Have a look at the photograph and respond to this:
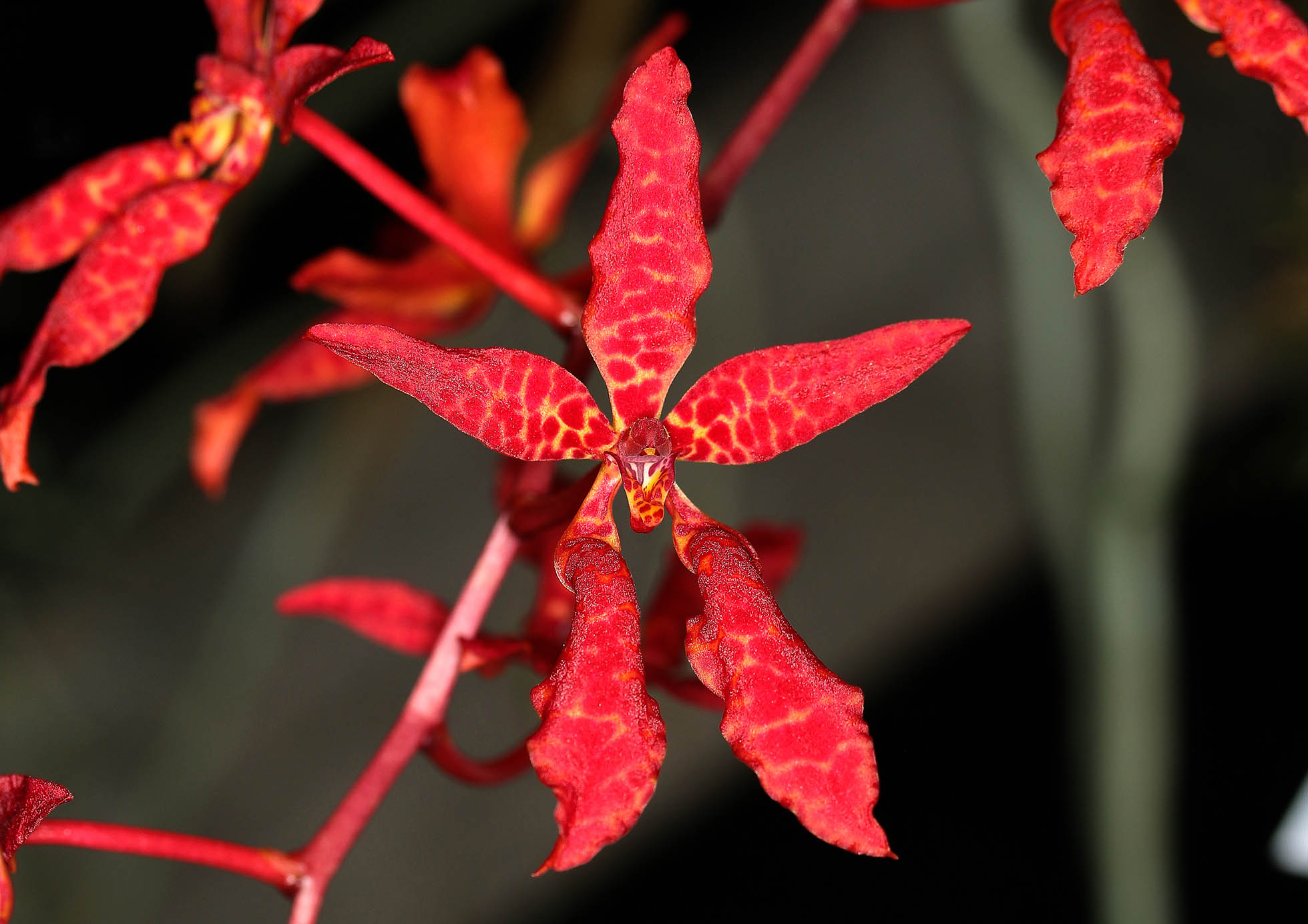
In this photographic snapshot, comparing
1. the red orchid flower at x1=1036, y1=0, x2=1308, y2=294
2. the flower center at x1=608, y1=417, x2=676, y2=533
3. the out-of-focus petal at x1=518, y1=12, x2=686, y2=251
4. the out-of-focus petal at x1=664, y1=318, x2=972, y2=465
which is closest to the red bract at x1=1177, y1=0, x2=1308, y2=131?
the red orchid flower at x1=1036, y1=0, x2=1308, y2=294

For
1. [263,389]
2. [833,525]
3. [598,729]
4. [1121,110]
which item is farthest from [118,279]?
[833,525]

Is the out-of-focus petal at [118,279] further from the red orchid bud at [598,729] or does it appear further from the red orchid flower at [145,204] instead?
the red orchid bud at [598,729]

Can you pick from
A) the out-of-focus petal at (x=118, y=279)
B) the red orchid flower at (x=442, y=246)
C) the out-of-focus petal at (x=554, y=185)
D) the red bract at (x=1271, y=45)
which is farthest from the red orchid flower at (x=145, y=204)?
the red bract at (x=1271, y=45)

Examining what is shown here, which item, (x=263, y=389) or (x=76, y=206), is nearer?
(x=76, y=206)

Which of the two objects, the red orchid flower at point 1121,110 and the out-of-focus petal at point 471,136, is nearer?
the red orchid flower at point 1121,110

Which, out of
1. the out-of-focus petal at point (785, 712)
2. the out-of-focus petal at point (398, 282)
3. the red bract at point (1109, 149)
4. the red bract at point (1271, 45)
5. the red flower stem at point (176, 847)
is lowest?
the red flower stem at point (176, 847)

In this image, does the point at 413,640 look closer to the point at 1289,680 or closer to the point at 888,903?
the point at 888,903

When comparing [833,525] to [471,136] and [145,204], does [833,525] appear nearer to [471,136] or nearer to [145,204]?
[471,136]
